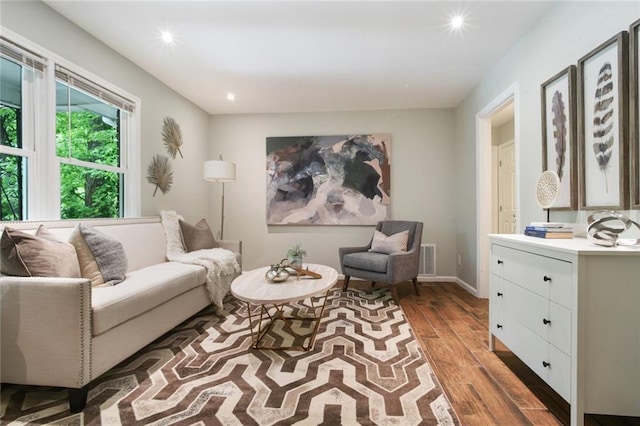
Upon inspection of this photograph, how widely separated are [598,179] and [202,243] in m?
3.30

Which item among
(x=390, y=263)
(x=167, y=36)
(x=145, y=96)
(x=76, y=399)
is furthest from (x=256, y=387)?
(x=145, y=96)

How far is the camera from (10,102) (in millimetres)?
1848

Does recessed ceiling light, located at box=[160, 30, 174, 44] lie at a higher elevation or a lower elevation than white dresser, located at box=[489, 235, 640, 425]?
higher

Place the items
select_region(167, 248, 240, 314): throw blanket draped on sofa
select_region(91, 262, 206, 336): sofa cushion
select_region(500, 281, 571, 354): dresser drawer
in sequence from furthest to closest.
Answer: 1. select_region(167, 248, 240, 314): throw blanket draped on sofa
2. select_region(91, 262, 206, 336): sofa cushion
3. select_region(500, 281, 571, 354): dresser drawer

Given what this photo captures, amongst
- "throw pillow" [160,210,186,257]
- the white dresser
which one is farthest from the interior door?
"throw pillow" [160,210,186,257]

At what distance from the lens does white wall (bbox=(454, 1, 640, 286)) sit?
154 centimetres

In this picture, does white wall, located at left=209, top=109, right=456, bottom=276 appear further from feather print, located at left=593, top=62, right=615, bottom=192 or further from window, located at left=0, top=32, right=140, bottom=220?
feather print, located at left=593, top=62, right=615, bottom=192

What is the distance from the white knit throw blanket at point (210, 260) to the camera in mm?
2525

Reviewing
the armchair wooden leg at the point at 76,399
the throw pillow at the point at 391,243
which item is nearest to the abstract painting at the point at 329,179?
the throw pillow at the point at 391,243

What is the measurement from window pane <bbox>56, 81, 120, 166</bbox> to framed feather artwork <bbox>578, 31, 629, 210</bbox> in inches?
144

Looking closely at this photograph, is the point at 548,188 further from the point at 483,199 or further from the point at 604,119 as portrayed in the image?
the point at 483,199

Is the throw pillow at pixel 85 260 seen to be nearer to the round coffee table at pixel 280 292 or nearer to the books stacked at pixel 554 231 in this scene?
the round coffee table at pixel 280 292

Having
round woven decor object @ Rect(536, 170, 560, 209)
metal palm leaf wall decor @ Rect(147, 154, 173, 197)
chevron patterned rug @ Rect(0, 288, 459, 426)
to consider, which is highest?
metal palm leaf wall decor @ Rect(147, 154, 173, 197)

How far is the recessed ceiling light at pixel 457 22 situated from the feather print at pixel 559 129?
870 mm
